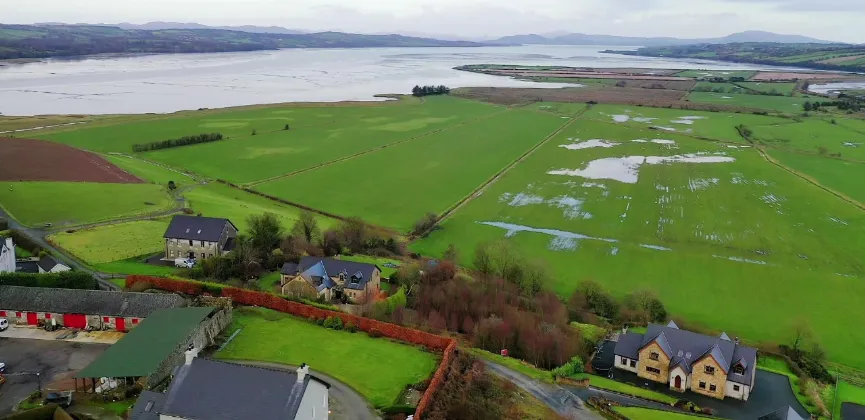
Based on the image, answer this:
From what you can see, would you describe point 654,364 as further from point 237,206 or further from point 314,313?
point 237,206

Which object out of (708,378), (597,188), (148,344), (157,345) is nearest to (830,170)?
(597,188)

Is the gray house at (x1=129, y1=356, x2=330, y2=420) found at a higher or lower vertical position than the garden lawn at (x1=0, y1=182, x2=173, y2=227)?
higher

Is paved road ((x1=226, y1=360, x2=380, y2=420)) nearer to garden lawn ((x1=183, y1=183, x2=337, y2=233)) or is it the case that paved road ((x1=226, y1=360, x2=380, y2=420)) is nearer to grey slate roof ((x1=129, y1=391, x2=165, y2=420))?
grey slate roof ((x1=129, y1=391, x2=165, y2=420))

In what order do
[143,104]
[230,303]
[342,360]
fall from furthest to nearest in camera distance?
[143,104]
[230,303]
[342,360]

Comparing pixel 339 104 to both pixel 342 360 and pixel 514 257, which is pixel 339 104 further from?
pixel 342 360

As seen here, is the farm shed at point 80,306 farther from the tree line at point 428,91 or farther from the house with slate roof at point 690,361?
the tree line at point 428,91

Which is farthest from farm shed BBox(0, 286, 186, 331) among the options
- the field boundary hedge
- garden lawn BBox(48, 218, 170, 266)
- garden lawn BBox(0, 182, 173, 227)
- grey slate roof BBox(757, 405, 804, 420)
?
grey slate roof BBox(757, 405, 804, 420)

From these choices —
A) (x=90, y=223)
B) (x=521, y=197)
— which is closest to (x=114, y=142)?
(x=90, y=223)
